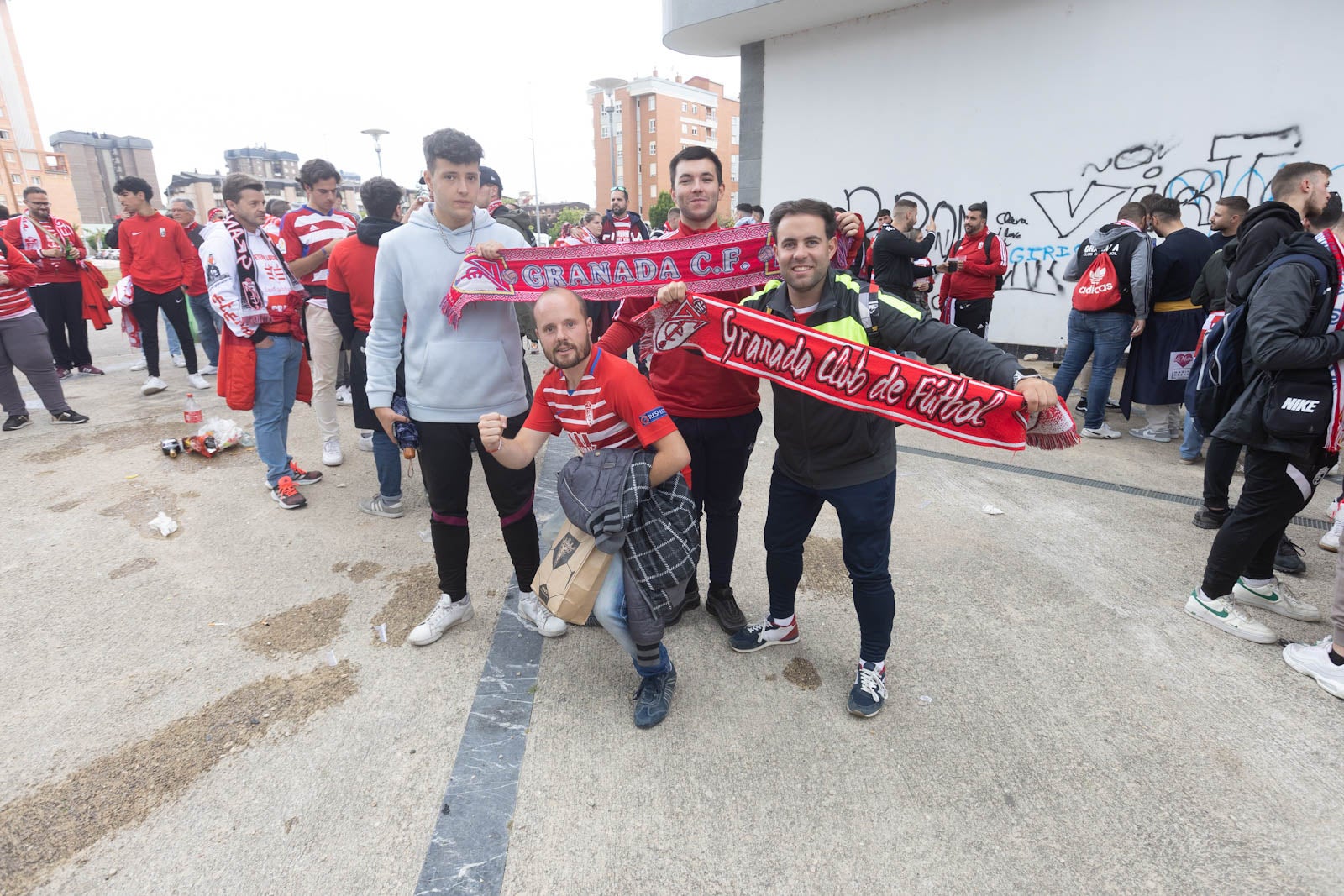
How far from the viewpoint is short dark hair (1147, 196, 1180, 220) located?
5.30m

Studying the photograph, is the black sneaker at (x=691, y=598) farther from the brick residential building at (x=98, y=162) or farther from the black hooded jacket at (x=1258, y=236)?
the brick residential building at (x=98, y=162)

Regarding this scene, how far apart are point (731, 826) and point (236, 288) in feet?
13.9

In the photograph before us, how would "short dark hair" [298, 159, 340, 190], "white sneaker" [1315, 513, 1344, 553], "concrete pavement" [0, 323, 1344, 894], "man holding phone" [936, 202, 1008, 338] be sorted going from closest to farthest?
"concrete pavement" [0, 323, 1344, 894] < "white sneaker" [1315, 513, 1344, 553] < "short dark hair" [298, 159, 340, 190] < "man holding phone" [936, 202, 1008, 338]

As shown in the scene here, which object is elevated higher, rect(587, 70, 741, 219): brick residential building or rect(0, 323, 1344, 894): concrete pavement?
rect(587, 70, 741, 219): brick residential building

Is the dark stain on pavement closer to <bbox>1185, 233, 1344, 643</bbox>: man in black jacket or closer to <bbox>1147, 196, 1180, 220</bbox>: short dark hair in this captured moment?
<bbox>1185, 233, 1344, 643</bbox>: man in black jacket

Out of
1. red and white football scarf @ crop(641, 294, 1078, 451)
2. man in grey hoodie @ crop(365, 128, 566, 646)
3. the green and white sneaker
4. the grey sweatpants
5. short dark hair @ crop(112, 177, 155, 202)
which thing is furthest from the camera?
short dark hair @ crop(112, 177, 155, 202)

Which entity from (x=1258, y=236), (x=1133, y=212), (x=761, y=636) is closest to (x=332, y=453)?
(x=761, y=636)

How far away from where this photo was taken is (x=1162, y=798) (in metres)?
2.05

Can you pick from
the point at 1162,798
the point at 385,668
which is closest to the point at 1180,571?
the point at 1162,798

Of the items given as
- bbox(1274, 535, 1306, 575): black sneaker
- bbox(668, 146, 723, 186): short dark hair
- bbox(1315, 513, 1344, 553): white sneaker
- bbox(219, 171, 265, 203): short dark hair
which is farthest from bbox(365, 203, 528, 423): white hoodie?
bbox(1315, 513, 1344, 553): white sneaker

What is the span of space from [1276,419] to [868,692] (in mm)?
2114

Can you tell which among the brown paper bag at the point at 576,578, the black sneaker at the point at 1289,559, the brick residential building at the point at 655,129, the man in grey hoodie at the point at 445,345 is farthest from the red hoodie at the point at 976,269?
the brick residential building at the point at 655,129

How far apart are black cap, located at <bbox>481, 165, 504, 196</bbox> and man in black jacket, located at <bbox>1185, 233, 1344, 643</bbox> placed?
14.9ft

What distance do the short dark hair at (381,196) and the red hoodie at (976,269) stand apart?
5718mm
